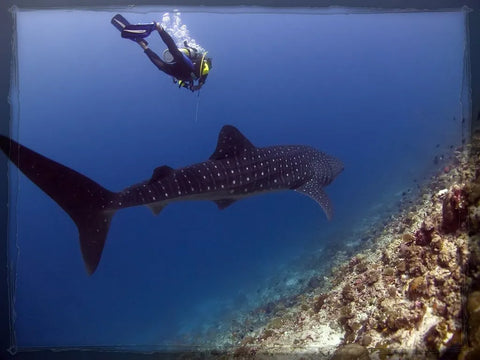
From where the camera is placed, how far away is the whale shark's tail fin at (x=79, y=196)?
13.3 ft

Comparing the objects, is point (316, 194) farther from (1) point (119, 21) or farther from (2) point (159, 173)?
(1) point (119, 21)

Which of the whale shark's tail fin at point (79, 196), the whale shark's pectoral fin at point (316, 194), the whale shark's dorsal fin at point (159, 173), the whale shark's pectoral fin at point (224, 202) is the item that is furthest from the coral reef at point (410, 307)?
the whale shark's dorsal fin at point (159, 173)

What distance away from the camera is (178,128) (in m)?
93.6

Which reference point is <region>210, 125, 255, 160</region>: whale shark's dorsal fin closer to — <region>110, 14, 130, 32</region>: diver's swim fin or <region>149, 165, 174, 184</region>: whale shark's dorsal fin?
<region>149, 165, 174, 184</region>: whale shark's dorsal fin

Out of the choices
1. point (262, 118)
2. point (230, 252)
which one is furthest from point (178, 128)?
point (230, 252)

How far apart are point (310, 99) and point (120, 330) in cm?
9859

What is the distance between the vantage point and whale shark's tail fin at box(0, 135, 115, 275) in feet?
13.3

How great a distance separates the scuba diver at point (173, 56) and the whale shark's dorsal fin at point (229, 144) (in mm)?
2595

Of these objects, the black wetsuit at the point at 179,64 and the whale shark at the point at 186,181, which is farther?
the black wetsuit at the point at 179,64

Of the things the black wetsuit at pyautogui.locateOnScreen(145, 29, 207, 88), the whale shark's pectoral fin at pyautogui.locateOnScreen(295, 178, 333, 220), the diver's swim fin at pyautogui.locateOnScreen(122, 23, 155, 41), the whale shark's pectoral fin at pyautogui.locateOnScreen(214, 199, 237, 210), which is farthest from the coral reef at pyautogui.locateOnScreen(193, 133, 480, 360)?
the diver's swim fin at pyautogui.locateOnScreen(122, 23, 155, 41)

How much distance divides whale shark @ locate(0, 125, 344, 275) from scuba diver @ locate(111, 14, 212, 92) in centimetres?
264

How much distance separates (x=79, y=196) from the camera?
4.60m

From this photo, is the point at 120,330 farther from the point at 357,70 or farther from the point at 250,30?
the point at 357,70

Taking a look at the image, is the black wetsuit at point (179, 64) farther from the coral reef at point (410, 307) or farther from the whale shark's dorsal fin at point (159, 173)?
the coral reef at point (410, 307)
